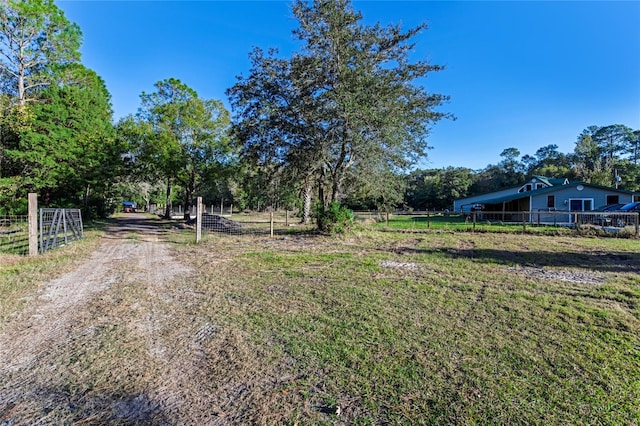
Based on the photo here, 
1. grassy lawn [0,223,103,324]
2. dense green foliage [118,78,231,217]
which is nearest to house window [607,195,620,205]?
dense green foliage [118,78,231,217]

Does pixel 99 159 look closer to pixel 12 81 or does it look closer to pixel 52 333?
pixel 12 81

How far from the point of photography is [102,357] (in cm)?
282

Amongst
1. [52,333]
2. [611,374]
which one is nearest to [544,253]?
[611,374]

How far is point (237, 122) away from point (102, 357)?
1371 centimetres

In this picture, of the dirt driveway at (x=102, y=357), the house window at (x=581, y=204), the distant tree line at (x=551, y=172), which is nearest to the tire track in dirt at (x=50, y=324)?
the dirt driveway at (x=102, y=357)

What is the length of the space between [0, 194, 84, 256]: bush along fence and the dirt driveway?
3.59 meters

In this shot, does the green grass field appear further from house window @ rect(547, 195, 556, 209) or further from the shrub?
house window @ rect(547, 195, 556, 209)

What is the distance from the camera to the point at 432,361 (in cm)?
271

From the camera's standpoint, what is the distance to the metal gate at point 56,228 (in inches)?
328

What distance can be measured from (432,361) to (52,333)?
3942 millimetres

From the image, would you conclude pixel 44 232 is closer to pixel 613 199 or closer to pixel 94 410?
pixel 94 410

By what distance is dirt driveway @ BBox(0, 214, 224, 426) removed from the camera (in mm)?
2127

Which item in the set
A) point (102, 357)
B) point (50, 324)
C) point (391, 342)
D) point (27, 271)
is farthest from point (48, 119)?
point (391, 342)

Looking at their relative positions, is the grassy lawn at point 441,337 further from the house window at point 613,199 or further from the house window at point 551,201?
the house window at point 613,199
